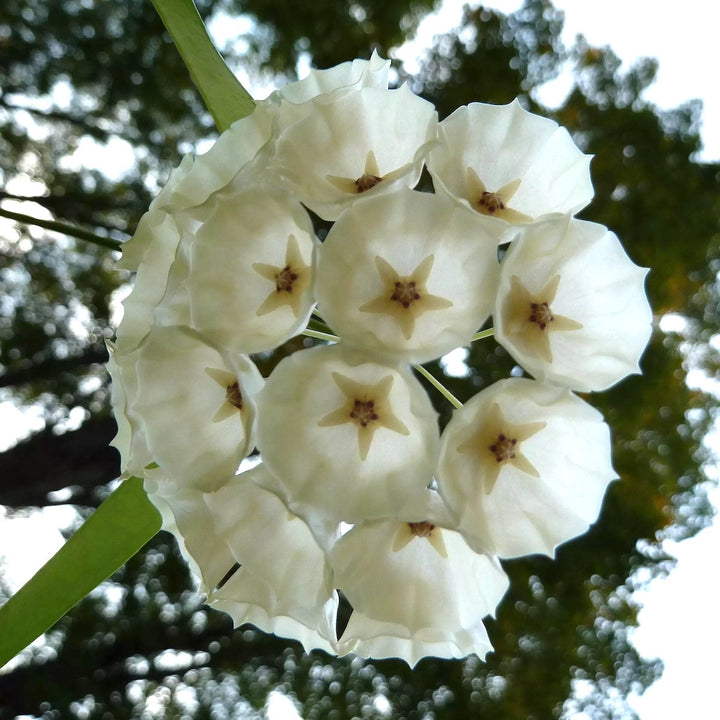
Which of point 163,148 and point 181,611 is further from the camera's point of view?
point 181,611

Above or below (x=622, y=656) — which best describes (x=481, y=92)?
above

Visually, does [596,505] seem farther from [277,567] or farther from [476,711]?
[476,711]

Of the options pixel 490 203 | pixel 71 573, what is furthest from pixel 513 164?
pixel 71 573

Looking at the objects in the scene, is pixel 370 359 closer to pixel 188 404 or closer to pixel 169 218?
pixel 188 404

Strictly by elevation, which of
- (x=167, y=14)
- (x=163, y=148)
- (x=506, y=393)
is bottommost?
(x=506, y=393)

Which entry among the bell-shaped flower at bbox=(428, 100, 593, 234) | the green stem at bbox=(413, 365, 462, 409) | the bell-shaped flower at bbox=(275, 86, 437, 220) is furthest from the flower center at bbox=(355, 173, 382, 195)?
the green stem at bbox=(413, 365, 462, 409)

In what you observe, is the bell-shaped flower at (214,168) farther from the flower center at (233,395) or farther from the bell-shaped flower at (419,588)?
the bell-shaped flower at (419,588)

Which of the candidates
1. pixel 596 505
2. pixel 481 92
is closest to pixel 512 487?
pixel 596 505

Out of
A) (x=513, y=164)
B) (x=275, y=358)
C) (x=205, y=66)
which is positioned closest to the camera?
(x=513, y=164)
